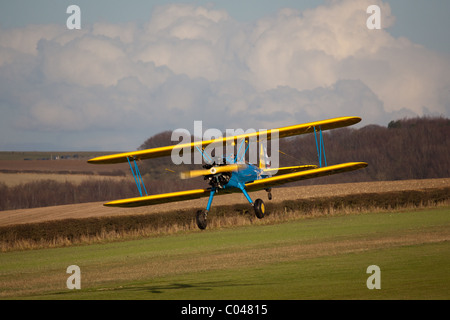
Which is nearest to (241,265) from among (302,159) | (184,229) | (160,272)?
(160,272)

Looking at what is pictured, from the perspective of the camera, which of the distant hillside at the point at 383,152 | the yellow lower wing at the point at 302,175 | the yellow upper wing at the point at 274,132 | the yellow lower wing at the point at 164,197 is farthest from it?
the distant hillside at the point at 383,152

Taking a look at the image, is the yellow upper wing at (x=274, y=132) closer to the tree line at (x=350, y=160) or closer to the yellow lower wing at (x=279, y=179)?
the yellow lower wing at (x=279, y=179)

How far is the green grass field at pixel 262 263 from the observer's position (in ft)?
79.5

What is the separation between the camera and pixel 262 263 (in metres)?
33.2

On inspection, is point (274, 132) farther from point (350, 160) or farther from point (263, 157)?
point (350, 160)

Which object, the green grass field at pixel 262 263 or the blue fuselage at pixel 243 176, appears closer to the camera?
the green grass field at pixel 262 263

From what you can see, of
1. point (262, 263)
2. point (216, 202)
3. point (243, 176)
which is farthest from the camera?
point (216, 202)

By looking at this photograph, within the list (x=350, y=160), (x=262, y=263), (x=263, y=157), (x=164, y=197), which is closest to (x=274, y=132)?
(x=263, y=157)

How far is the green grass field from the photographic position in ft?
79.5

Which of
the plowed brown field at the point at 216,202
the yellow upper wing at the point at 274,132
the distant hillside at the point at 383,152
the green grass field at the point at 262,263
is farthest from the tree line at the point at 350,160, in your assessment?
the yellow upper wing at the point at 274,132

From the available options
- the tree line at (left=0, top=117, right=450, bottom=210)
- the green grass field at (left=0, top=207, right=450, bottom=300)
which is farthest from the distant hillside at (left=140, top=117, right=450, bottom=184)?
the green grass field at (left=0, top=207, right=450, bottom=300)

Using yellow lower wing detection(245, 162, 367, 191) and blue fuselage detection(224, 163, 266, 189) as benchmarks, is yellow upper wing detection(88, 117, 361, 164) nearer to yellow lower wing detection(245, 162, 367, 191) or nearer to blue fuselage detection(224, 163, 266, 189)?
blue fuselage detection(224, 163, 266, 189)

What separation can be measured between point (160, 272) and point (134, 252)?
383 inches

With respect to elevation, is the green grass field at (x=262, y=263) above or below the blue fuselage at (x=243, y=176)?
below
